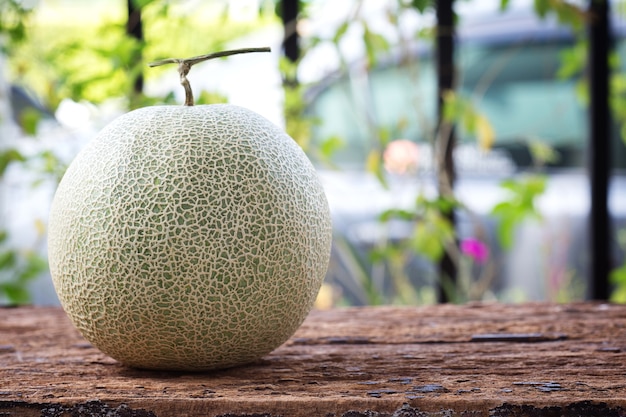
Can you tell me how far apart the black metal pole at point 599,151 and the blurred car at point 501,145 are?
35 centimetres

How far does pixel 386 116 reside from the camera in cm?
243

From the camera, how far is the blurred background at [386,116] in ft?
5.74

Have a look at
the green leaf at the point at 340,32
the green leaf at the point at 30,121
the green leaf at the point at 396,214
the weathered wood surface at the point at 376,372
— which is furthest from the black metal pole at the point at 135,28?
the weathered wood surface at the point at 376,372

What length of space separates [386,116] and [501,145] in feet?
1.44

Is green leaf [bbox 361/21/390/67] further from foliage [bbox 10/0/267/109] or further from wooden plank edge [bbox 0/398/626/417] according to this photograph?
wooden plank edge [bbox 0/398/626/417]

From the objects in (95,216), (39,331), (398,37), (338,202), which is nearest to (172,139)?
(95,216)

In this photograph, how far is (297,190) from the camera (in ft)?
2.54

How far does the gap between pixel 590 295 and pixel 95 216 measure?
4.98 ft

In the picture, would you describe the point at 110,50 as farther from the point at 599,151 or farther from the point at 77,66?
the point at 599,151

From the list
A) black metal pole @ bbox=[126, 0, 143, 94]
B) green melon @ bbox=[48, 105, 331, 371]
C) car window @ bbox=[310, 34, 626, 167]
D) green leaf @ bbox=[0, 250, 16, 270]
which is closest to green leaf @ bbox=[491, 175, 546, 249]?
car window @ bbox=[310, 34, 626, 167]

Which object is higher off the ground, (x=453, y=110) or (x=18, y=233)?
(x=453, y=110)

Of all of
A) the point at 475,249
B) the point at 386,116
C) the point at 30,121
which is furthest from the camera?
the point at 386,116

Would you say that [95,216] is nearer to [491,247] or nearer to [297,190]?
[297,190]

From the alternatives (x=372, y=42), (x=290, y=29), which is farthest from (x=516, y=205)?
(x=290, y=29)
